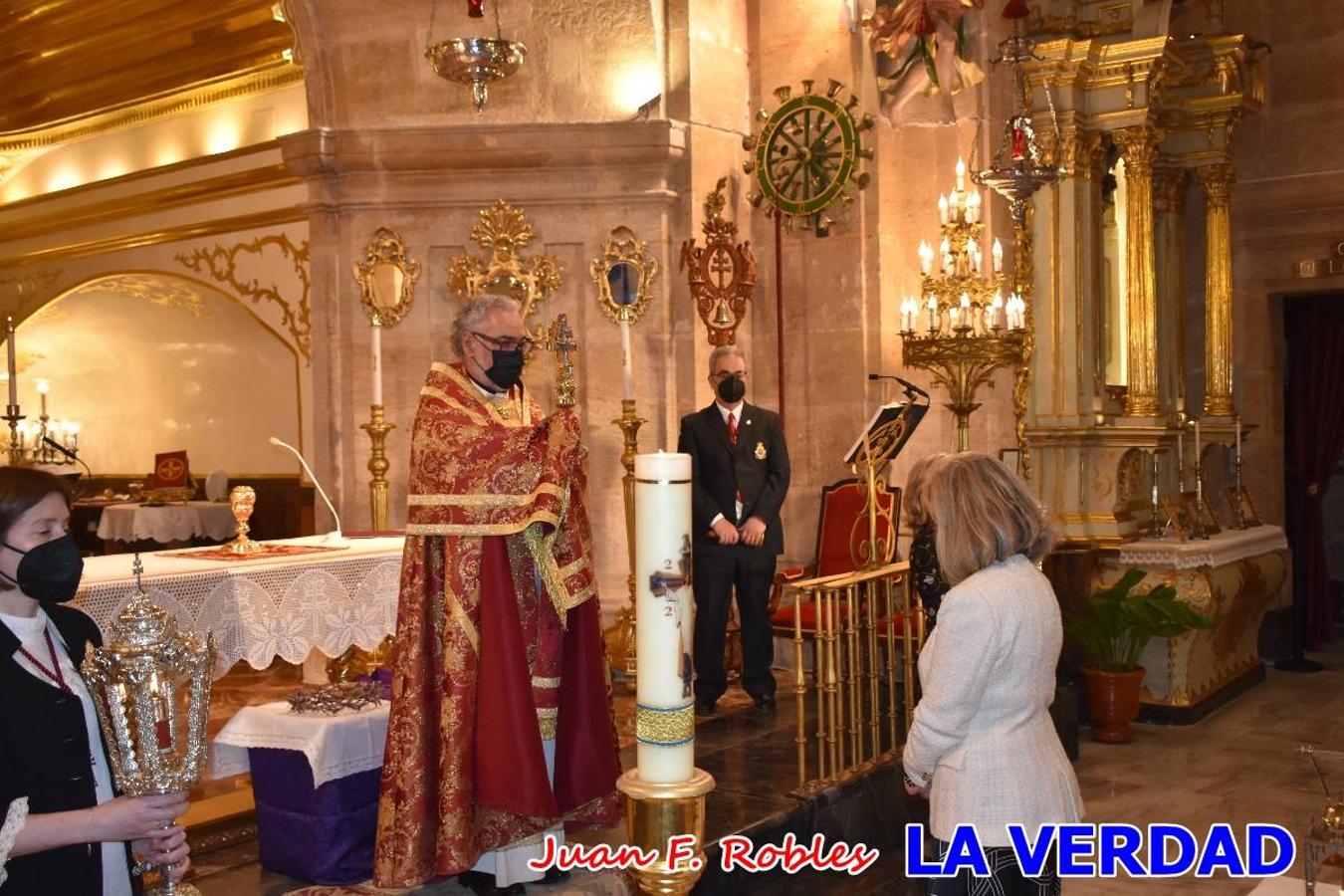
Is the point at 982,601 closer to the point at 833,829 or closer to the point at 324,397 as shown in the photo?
the point at 833,829

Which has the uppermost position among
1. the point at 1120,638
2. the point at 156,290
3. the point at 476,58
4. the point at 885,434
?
the point at 476,58

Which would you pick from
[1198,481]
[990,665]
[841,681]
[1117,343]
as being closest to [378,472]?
[841,681]

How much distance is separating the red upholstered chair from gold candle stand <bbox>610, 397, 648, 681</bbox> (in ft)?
2.45

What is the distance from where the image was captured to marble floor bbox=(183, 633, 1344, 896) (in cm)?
455

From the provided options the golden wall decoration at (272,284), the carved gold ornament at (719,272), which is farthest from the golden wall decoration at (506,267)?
the golden wall decoration at (272,284)

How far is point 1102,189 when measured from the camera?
8.58 meters

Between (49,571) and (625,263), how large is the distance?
5.37 m

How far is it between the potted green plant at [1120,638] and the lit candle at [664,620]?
559cm

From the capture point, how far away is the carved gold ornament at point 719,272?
7609 millimetres

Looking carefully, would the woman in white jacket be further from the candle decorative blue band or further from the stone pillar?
the stone pillar

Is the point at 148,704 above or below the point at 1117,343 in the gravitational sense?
below

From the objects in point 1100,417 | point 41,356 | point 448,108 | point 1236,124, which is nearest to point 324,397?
point 448,108

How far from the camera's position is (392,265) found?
295 inches

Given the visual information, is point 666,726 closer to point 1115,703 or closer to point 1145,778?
point 1145,778
